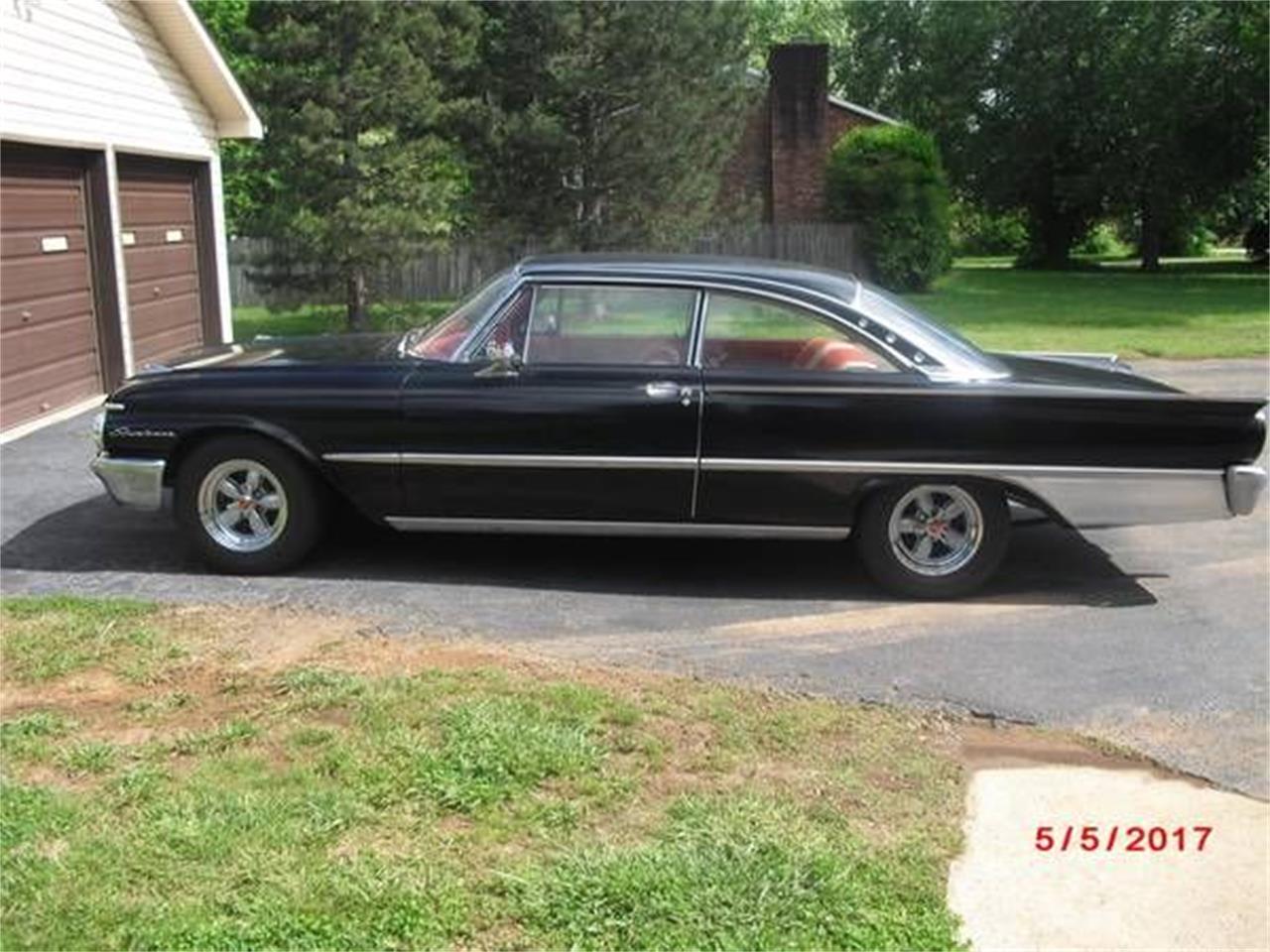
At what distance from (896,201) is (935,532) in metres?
23.9

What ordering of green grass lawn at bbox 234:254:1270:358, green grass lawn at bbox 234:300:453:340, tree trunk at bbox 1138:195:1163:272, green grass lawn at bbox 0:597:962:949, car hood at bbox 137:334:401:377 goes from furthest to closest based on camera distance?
tree trunk at bbox 1138:195:1163:272 → green grass lawn at bbox 234:300:453:340 → green grass lawn at bbox 234:254:1270:358 → car hood at bbox 137:334:401:377 → green grass lawn at bbox 0:597:962:949

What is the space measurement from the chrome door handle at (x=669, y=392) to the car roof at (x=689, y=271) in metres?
0.56

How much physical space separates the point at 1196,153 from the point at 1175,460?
33912 mm

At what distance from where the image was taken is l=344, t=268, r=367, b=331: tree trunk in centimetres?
1936

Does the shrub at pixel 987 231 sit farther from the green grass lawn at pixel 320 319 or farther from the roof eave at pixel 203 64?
the roof eave at pixel 203 64

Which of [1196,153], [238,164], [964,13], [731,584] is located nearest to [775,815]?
[731,584]

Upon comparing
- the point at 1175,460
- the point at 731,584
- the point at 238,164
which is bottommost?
the point at 731,584

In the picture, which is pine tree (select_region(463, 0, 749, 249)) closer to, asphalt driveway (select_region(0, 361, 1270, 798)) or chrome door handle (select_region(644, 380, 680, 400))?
asphalt driveway (select_region(0, 361, 1270, 798))

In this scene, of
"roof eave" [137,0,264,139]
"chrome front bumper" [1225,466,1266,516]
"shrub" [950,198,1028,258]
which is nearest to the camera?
"chrome front bumper" [1225,466,1266,516]

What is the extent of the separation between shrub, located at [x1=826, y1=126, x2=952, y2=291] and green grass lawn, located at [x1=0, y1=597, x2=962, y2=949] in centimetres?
2483

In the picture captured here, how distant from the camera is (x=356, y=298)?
1961cm

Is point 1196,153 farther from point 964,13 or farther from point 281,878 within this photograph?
point 281,878

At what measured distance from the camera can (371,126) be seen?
1875cm
